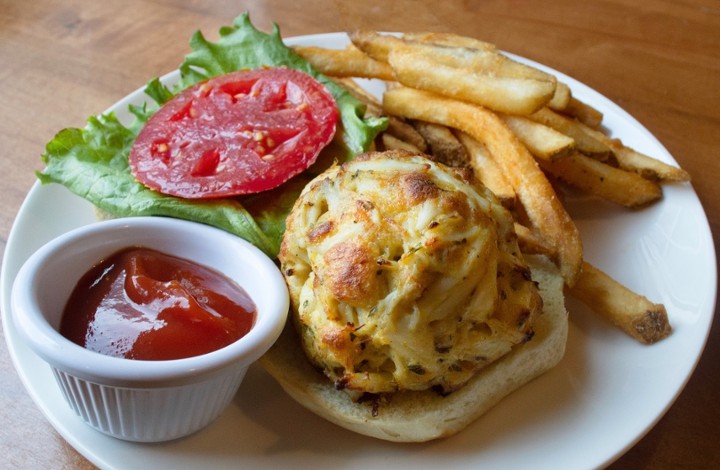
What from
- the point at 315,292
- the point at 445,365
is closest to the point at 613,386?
the point at 445,365

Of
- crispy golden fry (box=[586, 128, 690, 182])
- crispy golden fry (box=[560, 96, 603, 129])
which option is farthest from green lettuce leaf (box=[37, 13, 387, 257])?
crispy golden fry (box=[586, 128, 690, 182])

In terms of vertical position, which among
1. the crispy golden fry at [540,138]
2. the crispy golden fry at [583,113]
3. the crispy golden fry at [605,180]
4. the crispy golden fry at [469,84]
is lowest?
the crispy golden fry at [605,180]

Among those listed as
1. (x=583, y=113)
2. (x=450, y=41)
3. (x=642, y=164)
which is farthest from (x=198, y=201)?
(x=642, y=164)

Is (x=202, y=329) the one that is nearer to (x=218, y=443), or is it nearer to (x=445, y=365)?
(x=218, y=443)

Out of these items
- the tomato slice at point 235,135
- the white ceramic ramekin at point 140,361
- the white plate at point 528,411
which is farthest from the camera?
the tomato slice at point 235,135

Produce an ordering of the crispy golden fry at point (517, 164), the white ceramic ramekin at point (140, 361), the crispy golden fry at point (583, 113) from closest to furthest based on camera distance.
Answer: the white ceramic ramekin at point (140, 361) < the crispy golden fry at point (517, 164) < the crispy golden fry at point (583, 113)

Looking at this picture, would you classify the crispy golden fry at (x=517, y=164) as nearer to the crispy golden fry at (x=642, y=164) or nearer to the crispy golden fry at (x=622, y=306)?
the crispy golden fry at (x=622, y=306)

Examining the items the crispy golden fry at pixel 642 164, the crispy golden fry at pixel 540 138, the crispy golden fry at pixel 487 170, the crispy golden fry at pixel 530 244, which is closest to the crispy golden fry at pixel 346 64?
the crispy golden fry at pixel 487 170
